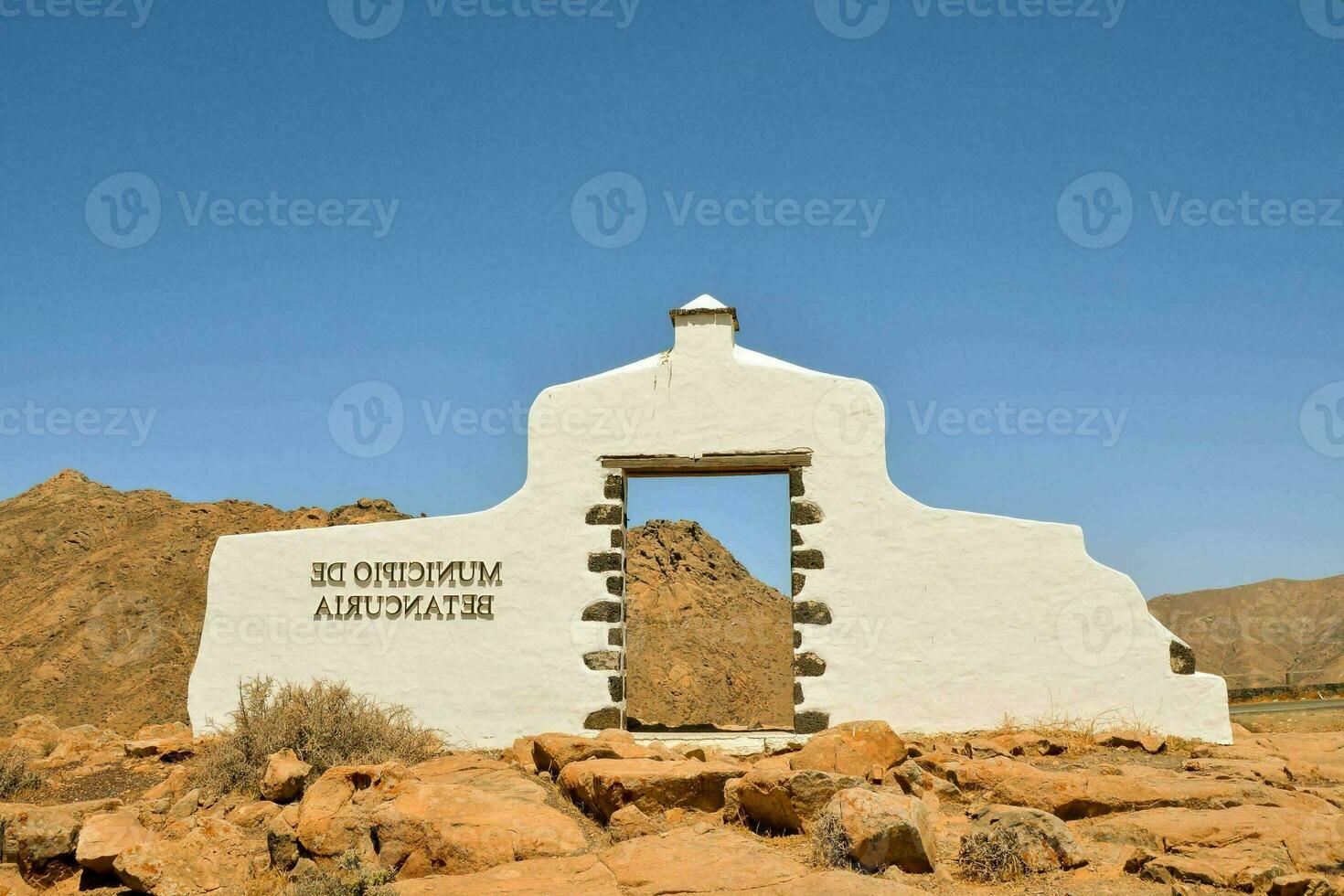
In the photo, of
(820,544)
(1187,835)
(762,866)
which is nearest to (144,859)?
(762,866)

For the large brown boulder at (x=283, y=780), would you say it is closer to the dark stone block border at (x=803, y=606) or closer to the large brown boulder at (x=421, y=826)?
the large brown boulder at (x=421, y=826)

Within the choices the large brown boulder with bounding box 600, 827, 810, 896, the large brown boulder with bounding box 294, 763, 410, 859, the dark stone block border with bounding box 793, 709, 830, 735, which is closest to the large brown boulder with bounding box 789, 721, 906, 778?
the large brown boulder with bounding box 600, 827, 810, 896

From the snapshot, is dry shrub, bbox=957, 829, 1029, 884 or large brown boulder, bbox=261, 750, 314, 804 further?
large brown boulder, bbox=261, 750, 314, 804

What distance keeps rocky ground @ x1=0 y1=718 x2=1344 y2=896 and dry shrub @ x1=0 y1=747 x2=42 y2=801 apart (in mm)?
1187

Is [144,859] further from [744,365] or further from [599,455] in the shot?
[744,365]

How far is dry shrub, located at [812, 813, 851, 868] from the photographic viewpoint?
582 cm

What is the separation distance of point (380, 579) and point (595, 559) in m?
2.38

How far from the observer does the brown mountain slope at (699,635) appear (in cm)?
2342

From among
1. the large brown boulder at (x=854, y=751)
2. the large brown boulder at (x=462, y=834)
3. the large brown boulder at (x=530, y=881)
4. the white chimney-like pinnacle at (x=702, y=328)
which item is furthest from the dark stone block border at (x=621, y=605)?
the large brown boulder at (x=530, y=881)

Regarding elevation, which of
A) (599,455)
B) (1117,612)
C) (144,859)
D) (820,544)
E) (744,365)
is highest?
(744,365)

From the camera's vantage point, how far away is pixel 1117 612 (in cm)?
1101

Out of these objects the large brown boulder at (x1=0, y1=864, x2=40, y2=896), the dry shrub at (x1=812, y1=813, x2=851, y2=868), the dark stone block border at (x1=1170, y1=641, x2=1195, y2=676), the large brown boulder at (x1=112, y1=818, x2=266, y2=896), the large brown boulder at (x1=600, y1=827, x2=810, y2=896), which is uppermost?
the dark stone block border at (x1=1170, y1=641, x2=1195, y2=676)

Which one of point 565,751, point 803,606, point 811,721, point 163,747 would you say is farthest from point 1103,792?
point 163,747

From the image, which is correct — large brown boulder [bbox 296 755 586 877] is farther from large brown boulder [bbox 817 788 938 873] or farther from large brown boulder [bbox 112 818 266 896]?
large brown boulder [bbox 817 788 938 873]
